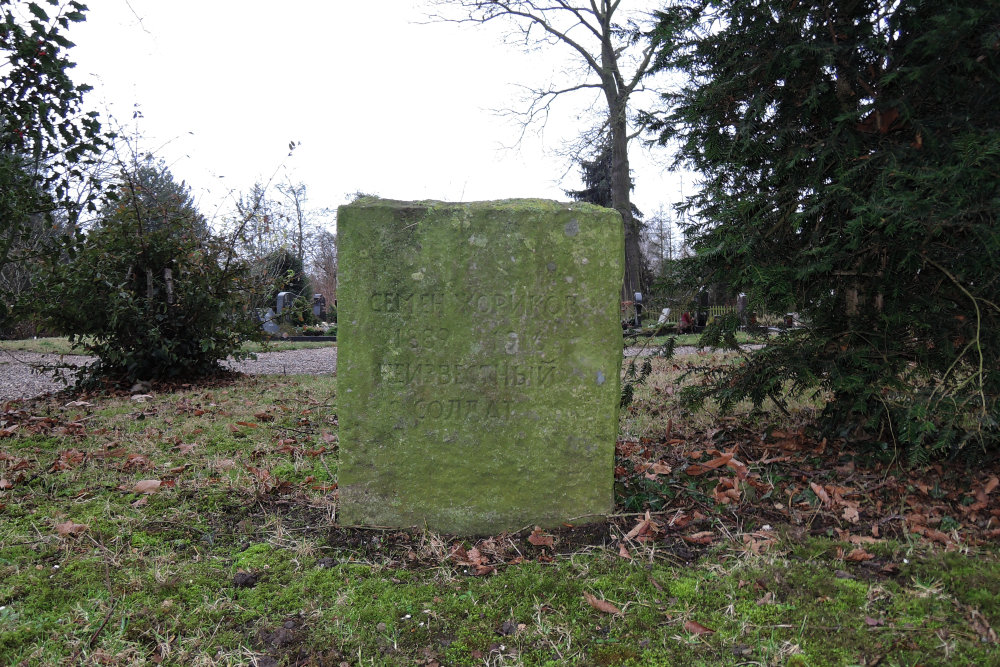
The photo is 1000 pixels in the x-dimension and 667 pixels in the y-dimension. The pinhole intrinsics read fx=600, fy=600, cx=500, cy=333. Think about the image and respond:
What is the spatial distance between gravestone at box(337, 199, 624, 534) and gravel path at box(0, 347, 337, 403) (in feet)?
17.6

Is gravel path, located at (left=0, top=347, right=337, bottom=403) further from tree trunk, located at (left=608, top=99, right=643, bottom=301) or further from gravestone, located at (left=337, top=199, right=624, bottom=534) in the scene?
tree trunk, located at (left=608, top=99, right=643, bottom=301)

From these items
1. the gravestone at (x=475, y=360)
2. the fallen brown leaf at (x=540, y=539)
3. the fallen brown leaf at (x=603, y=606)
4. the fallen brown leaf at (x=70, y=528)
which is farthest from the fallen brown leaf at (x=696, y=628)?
the fallen brown leaf at (x=70, y=528)

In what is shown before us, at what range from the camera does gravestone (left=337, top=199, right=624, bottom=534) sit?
324 centimetres

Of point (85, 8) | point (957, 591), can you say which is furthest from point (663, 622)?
point (85, 8)

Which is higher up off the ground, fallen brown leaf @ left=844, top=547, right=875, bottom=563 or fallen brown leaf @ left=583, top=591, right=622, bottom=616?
fallen brown leaf @ left=844, top=547, right=875, bottom=563

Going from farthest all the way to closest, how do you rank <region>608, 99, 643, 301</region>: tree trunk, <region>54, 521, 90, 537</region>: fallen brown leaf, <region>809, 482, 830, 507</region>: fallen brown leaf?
<region>608, 99, 643, 301</region>: tree trunk
<region>809, 482, 830, 507</region>: fallen brown leaf
<region>54, 521, 90, 537</region>: fallen brown leaf

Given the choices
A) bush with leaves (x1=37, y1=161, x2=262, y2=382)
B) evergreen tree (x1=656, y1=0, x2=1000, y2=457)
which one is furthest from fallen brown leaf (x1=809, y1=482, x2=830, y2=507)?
bush with leaves (x1=37, y1=161, x2=262, y2=382)

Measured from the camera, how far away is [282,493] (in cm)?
385

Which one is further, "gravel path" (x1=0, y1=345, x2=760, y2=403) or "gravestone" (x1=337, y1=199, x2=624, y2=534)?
"gravel path" (x1=0, y1=345, x2=760, y2=403)

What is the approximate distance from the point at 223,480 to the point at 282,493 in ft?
1.42

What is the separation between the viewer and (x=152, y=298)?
307 inches

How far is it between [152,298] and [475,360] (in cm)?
632

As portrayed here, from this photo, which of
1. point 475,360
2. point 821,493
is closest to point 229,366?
point 475,360

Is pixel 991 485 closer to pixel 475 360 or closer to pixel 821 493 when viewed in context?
pixel 821 493
